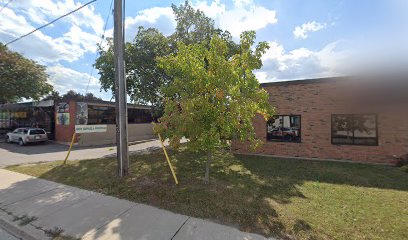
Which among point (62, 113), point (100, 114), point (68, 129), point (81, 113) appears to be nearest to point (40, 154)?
point (68, 129)

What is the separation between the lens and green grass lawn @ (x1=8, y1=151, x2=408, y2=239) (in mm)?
4801

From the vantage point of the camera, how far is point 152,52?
51.8 ft

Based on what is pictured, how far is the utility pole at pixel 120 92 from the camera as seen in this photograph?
8.06 metres

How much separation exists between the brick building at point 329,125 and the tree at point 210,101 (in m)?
4.65

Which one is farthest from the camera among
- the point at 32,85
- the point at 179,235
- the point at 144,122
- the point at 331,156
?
the point at 144,122

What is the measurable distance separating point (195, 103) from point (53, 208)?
15.2 feet

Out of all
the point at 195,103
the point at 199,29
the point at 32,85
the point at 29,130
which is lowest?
the point at 29,130

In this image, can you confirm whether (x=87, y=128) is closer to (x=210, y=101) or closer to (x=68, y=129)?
(x=68, y=129)

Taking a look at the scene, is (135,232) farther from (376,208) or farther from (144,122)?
(144,122)

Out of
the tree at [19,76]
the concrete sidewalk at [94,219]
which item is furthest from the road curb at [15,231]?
the tree at [19,76]

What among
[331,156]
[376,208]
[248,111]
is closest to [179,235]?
[248,111]

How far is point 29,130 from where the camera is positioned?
19250 mm

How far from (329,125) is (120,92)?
10737 millimetres

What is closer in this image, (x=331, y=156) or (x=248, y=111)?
(x=248, y=111)
